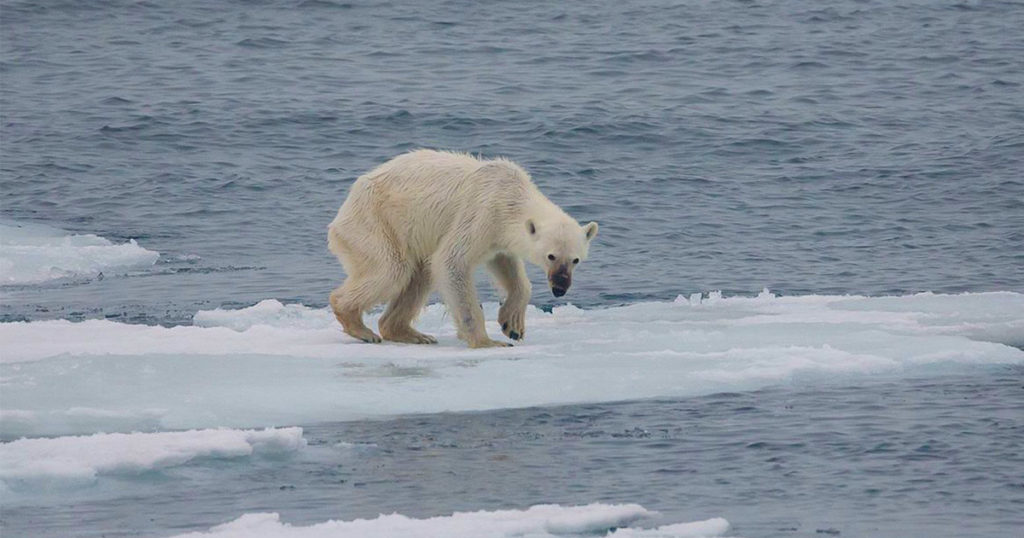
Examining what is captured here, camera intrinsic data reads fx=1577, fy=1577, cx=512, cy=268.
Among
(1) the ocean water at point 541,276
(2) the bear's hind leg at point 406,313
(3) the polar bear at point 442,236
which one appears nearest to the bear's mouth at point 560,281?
(3) the polar bear at point 442,236

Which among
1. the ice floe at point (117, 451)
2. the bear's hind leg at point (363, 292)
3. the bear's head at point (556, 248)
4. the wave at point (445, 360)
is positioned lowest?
the wave at point (445, 360)

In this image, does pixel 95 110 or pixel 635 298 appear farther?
pixel 95 110

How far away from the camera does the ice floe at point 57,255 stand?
14.0 metres

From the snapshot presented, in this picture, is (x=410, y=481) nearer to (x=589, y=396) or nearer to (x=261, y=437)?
(x=261, y=437)

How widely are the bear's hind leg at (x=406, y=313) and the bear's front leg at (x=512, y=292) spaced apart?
1.60 feet

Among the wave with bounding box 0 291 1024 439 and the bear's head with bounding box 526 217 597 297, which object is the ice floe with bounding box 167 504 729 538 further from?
the bear's head with bounding box 526 217 597 297

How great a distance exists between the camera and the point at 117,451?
7.31 meters

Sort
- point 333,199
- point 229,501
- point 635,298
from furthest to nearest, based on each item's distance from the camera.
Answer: point 333,199
point 635,298
point 229,501

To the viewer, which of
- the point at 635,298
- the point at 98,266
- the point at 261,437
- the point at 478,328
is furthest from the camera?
the point at 98,266

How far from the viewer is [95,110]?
2264cm

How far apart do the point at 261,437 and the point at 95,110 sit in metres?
16.1

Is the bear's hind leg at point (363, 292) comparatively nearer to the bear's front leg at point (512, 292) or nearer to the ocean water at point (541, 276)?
the ocean water at point (541, 276)

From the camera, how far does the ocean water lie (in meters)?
7.38

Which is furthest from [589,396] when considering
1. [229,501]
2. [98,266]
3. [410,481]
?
[98,266]
